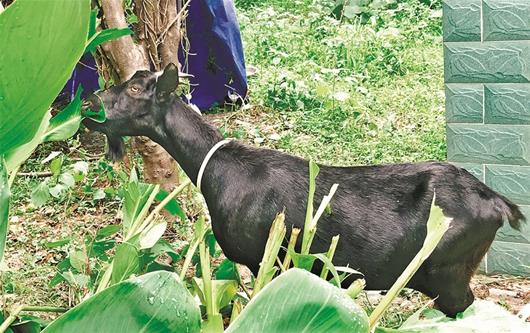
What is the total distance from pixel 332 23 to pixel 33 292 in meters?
4.80

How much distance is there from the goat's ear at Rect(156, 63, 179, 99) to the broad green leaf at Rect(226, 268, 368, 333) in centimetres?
225

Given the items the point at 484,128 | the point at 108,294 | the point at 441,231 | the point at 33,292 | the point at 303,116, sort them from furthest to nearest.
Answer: the point at 303,116 → the point at 33,292 → the point at 484,128 → the point at 441,231 → the point at 108,294

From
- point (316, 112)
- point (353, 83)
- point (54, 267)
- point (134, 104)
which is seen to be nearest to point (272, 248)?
point (134, 104)

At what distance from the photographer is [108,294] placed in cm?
101

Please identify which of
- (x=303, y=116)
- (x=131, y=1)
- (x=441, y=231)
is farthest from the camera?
(x=303, y=116)

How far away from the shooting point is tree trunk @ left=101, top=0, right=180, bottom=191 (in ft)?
12.9

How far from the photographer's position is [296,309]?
100 cm

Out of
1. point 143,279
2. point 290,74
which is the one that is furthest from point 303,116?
point 143,279

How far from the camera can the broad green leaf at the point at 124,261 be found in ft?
5.39

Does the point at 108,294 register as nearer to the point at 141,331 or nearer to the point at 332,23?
the point at 141,331

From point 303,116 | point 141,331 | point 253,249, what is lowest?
point 303,116

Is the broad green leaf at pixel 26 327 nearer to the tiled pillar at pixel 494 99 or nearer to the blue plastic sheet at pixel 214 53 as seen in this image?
the tiled pillar at pixel 494 99

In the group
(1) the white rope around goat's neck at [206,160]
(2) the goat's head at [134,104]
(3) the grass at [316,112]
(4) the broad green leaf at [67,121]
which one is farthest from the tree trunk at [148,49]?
(4) the broad green leaf at [67,121]

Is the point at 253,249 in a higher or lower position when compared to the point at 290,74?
higher
